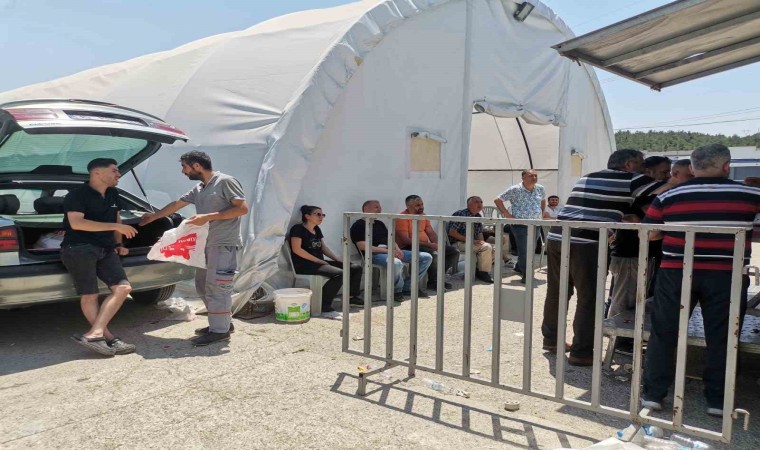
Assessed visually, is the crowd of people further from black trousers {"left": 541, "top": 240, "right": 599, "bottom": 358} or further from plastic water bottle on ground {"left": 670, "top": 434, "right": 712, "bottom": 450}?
plastic water bottle on ground {"left": 670, "top": 434, "right": 712, "bottom": 450}

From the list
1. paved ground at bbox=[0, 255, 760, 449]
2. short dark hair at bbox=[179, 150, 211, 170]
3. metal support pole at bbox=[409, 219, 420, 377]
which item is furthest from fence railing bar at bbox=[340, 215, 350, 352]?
short dark hair at bbox=[179, 150, 211, 170]

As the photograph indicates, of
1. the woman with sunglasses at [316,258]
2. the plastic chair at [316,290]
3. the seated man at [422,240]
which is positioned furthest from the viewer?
the seated man at [422,240]

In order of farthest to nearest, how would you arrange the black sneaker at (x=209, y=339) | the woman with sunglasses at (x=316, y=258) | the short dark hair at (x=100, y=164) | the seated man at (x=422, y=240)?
1. the seated man at (x=422, y=240)
2. the woman with sunglasses at (x=316, y=258)
3. the black sneaker at (x=209, y=339)
4. the short dark hair at (x=100, y=164)

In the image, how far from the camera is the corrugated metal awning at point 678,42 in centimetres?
415

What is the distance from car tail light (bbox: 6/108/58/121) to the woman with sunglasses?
265 centimetres

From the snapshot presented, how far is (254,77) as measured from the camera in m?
7.54

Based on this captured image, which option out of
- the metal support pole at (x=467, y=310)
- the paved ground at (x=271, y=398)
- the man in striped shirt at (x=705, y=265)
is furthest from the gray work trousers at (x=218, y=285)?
the man in striped shirt at (x=705, y=265)

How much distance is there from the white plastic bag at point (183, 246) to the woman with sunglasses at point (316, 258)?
1.43 meters

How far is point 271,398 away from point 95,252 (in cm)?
218

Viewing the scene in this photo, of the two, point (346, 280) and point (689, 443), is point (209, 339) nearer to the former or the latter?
point (346, 280)

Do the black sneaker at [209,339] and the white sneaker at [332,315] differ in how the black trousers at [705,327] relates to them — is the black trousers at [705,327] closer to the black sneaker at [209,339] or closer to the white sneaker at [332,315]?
the white sneaker at [332,315]

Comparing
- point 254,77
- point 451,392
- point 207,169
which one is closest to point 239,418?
point 451,392

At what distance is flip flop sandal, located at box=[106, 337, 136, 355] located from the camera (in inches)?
192

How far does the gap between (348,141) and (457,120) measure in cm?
219
